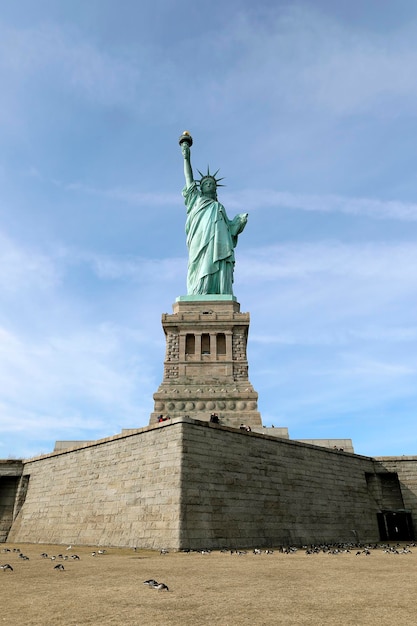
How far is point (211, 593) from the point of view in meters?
6.96

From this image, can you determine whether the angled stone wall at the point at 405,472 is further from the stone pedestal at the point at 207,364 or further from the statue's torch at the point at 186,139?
the statue's torch at the point at 186,139

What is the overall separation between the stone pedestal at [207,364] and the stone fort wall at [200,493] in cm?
730

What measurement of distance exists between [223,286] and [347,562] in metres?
27.8

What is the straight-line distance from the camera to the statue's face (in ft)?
139

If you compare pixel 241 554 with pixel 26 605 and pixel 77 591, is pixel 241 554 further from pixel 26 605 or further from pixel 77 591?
pixel 26 605

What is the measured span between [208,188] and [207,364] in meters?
19.0

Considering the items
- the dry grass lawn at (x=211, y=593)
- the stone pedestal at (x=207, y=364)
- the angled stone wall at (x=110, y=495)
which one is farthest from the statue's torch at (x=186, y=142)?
the dry grass lawn at (x=211, y=593)

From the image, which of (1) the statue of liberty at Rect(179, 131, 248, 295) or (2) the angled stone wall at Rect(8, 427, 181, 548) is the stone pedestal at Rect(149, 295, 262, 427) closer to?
(1) the statue of liberty at Rect(179, 131, 248, 295)

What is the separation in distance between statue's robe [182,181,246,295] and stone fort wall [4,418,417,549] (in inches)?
771

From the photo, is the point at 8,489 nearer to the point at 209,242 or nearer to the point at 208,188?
the point at 209,242

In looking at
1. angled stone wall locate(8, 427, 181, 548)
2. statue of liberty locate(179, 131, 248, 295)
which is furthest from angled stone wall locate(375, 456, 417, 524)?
statue of liberty locate(179, 131, 248, 295)

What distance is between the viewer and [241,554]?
523 inches

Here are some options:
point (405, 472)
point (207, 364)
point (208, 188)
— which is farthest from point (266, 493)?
point (208, 188)

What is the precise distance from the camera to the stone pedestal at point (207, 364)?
28.3 metres
